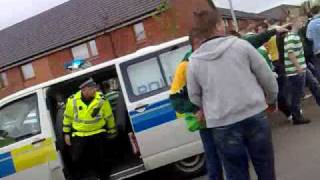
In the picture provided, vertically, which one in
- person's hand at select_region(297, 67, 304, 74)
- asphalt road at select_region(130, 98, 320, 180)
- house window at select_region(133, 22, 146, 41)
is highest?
house window at select_region(133, 22, 146, 41)

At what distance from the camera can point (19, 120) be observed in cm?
804

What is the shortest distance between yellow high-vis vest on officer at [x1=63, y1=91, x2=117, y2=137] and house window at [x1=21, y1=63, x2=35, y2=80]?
39.8m

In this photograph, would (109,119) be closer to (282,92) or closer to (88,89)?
(88,89)

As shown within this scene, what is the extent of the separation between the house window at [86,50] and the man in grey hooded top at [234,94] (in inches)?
1536

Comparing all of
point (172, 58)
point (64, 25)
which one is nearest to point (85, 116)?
point (172, 58)

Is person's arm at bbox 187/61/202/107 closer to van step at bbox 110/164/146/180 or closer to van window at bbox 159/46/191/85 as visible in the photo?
van window at bbox 159/46/191/85

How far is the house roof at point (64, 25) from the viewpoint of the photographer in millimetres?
41781

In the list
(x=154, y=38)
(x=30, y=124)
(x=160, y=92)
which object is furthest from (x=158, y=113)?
(x=154, y=38)

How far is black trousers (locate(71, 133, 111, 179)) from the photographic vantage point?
7727 mm

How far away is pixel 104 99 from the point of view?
7742 mm

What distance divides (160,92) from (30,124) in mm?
1816

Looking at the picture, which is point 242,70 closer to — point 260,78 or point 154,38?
point 260,78

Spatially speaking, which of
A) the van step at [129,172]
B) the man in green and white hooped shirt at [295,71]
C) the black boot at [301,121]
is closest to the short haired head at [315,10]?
the man in green and white hooped shirt at [295,71]

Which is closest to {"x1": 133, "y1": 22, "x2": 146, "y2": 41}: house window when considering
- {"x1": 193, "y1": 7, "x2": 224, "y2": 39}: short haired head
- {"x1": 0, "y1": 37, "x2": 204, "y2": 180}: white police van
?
{"x1": 0, "y1": 37, "x2": 204, "y2": 180}: white police van
